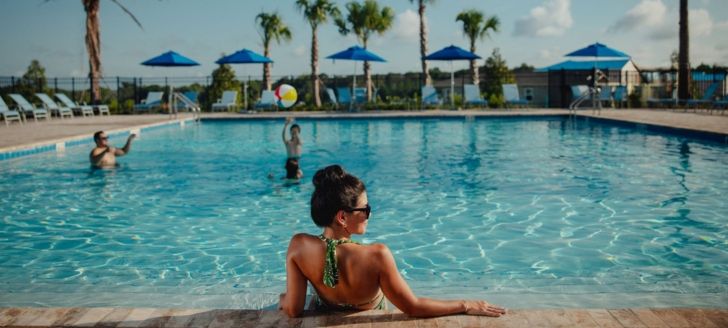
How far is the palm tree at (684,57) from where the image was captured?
2262cm

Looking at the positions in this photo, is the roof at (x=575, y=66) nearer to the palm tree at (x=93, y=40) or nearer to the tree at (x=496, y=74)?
the tree at (x=496, y=74)

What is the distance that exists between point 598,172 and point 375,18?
69.3 feet

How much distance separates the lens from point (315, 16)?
27.9m

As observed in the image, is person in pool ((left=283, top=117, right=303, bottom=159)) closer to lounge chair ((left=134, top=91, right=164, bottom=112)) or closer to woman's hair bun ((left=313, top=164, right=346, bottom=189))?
woman's hair bun ((left=313, top=164, right=346, bottom=189))

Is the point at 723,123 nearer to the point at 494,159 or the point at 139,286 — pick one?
the point at 494,159

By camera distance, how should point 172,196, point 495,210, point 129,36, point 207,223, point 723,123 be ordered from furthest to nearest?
1. point 129,36
2. point 723,123
3. point 172,196
4. point 495,210
5. point 207,223

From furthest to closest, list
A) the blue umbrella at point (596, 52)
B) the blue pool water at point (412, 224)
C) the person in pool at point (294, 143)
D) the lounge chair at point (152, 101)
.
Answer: the lounge chair at point (152, 101) < the blue umbrella at point (596, 52) < the person in pool at point (294, 143) < the blue pool water at point (412, 224)

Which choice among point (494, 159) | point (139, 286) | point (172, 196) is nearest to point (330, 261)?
point (139, 286)

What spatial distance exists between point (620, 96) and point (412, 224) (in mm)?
20388

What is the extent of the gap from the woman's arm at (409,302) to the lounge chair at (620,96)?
2366cm

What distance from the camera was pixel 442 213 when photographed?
6.94m

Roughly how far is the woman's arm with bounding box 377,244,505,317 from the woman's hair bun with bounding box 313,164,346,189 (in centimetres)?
33

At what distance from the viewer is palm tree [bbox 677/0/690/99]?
2262 centimetres

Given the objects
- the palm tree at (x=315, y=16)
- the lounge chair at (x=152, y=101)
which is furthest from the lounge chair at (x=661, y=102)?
the lounge chair at (x=152, y=101)
